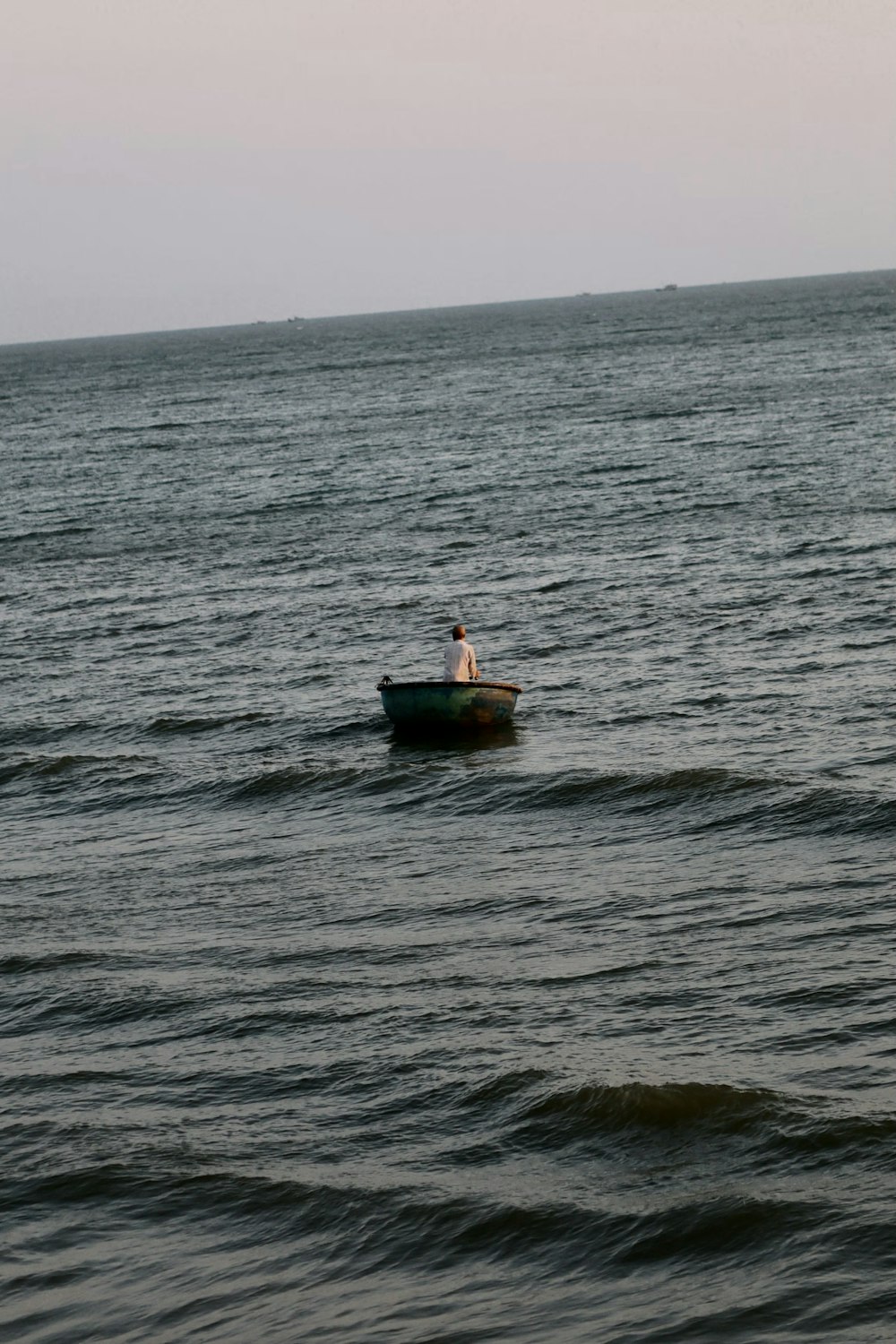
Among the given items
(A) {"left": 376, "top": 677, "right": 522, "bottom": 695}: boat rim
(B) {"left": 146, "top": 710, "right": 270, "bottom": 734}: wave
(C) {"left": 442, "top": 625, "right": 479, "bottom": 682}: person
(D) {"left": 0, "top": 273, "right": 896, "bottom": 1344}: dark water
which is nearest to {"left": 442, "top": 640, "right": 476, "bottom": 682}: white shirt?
(C) {"left": 442, "top": 625, "right": 479, "bottom": 682}: person

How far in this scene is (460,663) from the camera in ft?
75.3

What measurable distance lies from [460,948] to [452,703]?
27.0 feet

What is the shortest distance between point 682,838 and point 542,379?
→ 8513 centimetres

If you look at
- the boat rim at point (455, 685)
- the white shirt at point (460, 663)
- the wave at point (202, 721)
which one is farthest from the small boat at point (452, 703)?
the wave at point (202, 721)

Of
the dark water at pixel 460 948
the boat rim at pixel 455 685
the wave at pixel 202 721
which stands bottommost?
the dark water at pixel 460 948

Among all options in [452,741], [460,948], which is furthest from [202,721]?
[460,948]

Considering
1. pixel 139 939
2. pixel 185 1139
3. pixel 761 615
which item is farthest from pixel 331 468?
pixel 185 1139

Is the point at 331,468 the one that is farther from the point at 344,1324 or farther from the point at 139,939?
the point at 344,1324

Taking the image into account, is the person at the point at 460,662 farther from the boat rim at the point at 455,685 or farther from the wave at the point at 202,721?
the wave at the point at 202,721

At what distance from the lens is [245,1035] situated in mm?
13078

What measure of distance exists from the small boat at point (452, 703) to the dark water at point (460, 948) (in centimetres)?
46

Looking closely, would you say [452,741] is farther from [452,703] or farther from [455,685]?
[455,685]

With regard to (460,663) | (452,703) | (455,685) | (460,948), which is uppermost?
(460,663)

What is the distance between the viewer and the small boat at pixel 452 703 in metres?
22.5
